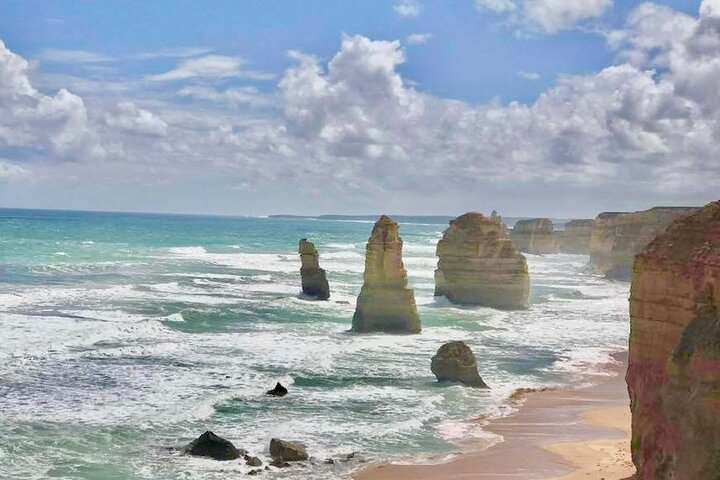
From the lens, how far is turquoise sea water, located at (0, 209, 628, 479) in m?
19.7

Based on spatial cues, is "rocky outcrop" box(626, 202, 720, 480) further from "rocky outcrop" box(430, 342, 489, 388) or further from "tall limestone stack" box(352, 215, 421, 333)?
"tall limestone stack" box(352, 215, 421, 333)

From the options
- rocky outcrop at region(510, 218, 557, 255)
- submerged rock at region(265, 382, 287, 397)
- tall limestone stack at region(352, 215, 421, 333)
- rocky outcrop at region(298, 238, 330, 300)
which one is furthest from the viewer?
rocky outcrop at region(510, 218, 557, 255)

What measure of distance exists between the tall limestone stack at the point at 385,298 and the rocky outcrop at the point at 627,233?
32.8 meters

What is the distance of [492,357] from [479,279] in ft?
48.6

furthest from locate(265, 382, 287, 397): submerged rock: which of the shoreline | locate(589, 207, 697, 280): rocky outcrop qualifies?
locate(589, 207, 697, 280): rocky outcrop

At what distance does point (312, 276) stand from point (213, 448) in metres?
31.6

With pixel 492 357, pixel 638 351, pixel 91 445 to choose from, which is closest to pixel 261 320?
pixel 492 357

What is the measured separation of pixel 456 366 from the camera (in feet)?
86.6

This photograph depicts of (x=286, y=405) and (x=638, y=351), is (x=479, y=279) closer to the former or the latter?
(x=286, y=405)

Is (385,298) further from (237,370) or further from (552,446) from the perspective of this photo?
(552,446)

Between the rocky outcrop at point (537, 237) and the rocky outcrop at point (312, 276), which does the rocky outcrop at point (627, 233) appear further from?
→ the rocky outcrop at point (312, 276)

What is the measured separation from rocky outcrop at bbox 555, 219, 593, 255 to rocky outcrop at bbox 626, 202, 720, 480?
99380mm

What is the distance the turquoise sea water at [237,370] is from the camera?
64.5 ft

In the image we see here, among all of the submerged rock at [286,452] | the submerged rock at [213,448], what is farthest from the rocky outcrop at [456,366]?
the submerged rock at [213,448]
